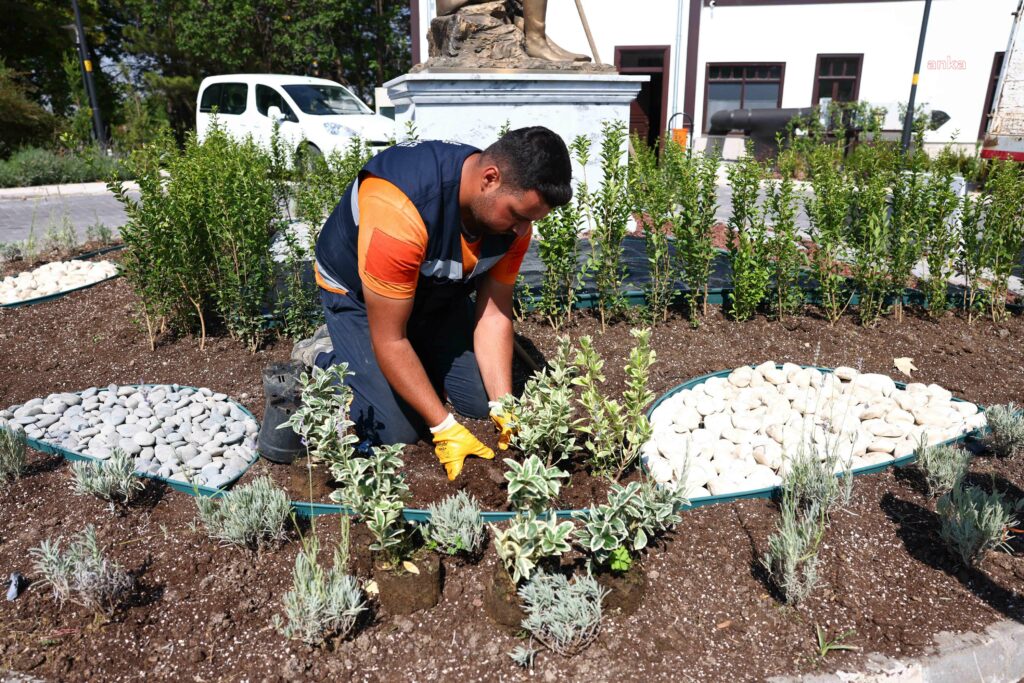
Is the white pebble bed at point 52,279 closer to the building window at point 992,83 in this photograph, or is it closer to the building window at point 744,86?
the building window at point 744,86

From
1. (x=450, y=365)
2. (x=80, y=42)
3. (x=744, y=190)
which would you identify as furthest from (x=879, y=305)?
(x=80, y=42)

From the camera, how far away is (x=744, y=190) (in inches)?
167

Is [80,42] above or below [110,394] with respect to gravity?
above

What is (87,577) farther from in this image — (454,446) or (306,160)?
(306,160)

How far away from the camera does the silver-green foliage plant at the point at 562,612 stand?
6.64ft

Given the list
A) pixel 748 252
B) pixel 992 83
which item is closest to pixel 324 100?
pixel 748 252

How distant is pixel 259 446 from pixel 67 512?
2.44 feet

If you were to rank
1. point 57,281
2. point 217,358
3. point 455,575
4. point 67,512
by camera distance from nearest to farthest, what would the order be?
point 455,575 → point 67,512 → point 217,358 → point 57,281

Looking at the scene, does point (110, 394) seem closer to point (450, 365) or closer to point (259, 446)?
point (259, 446)

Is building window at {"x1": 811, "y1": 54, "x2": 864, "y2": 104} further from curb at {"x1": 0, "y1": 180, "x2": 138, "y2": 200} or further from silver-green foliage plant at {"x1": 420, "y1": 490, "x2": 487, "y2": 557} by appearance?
silver-green foliage plant at {"x1": 420, "y1": 490, "x2": 487, "y2": 557}

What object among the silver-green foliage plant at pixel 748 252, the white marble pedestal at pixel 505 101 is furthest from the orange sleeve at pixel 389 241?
the white marble pedestal at pixel 505 101

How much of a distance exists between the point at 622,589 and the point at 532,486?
41cm

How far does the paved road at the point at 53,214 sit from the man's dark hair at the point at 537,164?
7140 mm

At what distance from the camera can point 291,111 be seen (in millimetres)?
12008
